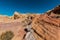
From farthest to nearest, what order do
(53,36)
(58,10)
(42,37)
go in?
(58,10), (42,37), (53,36)

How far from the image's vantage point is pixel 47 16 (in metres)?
15.4

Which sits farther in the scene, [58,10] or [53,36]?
[58,10]

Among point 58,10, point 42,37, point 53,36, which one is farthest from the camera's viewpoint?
point 58,10

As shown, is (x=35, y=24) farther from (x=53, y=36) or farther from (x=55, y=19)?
(x=53, y=36)

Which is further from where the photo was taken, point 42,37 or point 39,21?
point 39,21

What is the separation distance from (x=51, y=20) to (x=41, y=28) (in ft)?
3.90

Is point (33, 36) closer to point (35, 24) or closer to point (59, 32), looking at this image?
point (35, 24)

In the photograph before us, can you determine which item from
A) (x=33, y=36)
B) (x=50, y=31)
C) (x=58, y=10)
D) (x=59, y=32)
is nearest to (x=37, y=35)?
(x=33, y=36)

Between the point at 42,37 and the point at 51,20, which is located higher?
the point at 51,20

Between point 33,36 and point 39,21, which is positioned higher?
point 39,21

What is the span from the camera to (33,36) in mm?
14500

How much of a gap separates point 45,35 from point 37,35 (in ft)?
3.45

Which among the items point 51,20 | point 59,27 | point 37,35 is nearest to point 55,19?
point 51,20

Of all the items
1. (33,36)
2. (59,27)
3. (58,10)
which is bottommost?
(33,36)
